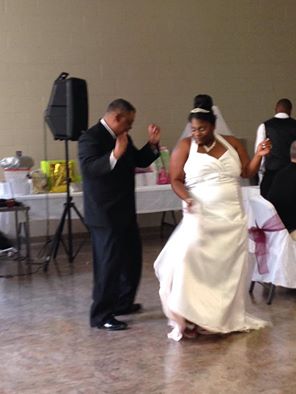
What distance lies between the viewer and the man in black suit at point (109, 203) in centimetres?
372

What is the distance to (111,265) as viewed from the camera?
12.4ft

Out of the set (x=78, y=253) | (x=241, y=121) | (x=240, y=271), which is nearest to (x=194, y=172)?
(x=240, y=271)

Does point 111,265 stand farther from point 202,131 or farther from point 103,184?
point 202,131

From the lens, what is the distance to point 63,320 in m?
4.10

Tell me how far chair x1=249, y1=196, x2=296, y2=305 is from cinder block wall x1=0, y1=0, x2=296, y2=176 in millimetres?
3326

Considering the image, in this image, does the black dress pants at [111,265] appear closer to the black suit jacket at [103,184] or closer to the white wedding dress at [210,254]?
the black suit jacket at [103,184]

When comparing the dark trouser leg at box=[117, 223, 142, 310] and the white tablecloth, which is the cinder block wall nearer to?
the white tablecloth

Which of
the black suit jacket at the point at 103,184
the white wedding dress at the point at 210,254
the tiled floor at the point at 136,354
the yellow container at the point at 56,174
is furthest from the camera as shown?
the yellow container at the point at 56,174

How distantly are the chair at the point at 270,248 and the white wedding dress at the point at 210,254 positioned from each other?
0.59m

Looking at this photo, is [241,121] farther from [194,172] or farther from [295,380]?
[295,380]

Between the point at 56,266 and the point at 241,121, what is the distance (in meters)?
3.33

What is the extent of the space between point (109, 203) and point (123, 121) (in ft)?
1.65

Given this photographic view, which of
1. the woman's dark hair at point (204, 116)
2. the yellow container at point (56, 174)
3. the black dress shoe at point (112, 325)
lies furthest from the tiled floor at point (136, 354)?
the yellow container at point (56, 174)

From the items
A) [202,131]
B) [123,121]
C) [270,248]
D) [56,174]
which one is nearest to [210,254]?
[202,131]
